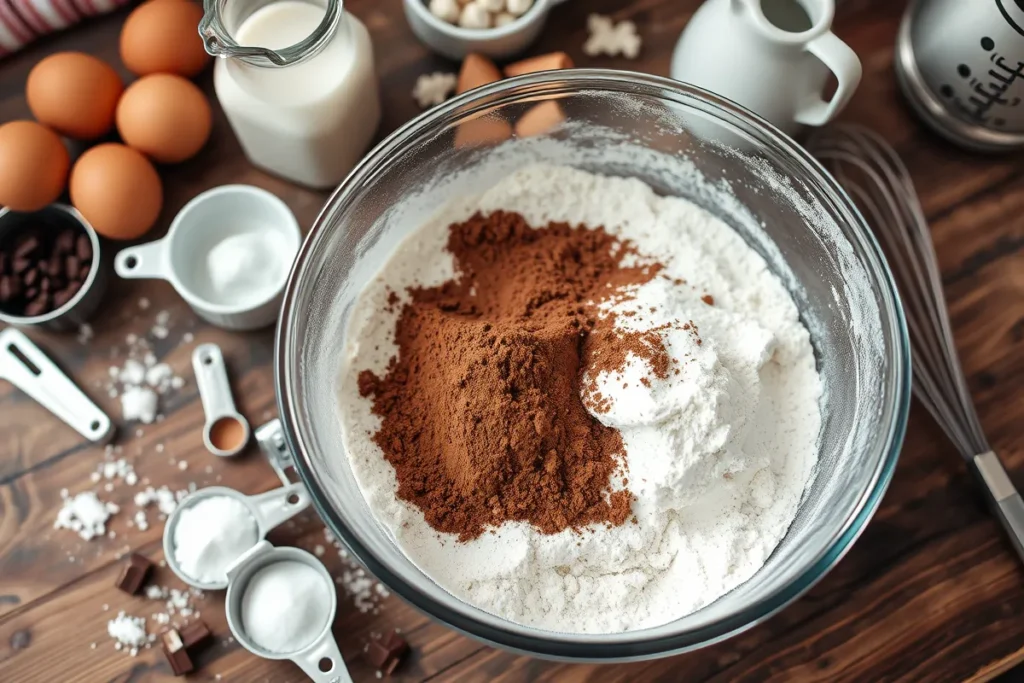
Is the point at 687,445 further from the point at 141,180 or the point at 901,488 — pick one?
the point at 141,180

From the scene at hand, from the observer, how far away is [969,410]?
1.40 meters

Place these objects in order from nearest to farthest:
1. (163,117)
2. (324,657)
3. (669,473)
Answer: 1. (669,473)
2. (324,657)
3. (163,117)

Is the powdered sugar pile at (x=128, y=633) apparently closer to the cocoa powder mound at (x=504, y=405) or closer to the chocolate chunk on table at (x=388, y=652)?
the chocolate chunk on table at (x=388, y=652)

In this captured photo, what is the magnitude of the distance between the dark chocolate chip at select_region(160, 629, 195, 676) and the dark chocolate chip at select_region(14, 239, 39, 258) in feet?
2.07

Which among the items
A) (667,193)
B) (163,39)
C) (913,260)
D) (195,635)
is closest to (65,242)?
(163,39)

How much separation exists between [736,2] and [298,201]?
0.76 metres

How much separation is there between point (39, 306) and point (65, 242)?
4.3 inches

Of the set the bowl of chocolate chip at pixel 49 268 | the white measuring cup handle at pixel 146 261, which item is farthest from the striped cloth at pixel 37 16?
the white measuring cup handle at pixel 146 261

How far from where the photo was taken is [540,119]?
1.38 m

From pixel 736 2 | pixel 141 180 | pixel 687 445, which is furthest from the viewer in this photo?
pixel 141 180

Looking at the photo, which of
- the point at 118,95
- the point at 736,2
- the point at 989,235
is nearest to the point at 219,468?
the point at 118,95

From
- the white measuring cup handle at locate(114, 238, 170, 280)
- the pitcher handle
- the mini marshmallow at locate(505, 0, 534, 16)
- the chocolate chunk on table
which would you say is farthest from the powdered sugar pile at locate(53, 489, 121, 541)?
the pitcher handle

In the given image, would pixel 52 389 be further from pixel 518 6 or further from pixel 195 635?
pixel 518 6

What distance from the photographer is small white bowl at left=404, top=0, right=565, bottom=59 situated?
1.44m
